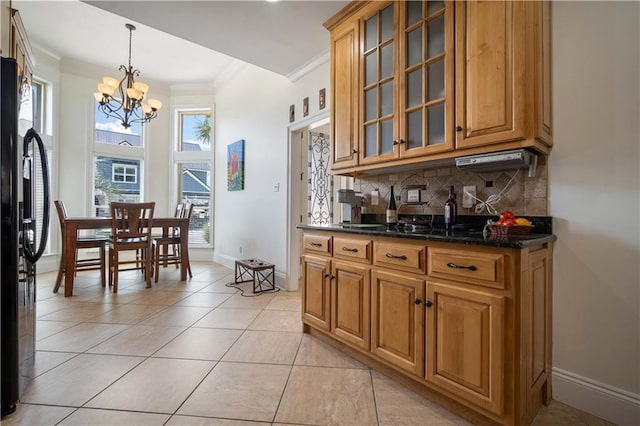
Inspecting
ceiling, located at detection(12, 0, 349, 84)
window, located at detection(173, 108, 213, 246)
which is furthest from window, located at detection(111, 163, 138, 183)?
ceiling, located at detection(12, 0, 349, 84)

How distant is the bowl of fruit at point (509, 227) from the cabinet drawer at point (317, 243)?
105 cm

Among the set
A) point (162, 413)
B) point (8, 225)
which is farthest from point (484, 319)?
point (8, 225)

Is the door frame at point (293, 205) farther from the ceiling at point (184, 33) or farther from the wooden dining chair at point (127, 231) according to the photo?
the wooden dining chair at point (127, 231)

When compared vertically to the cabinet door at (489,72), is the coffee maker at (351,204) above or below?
Answer: below

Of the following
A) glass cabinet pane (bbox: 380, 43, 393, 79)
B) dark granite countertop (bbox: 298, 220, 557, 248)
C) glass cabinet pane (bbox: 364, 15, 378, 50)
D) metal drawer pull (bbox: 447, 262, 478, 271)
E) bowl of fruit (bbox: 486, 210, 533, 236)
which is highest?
glass cabinet pane (bbox: 364, 15, 378, 50)

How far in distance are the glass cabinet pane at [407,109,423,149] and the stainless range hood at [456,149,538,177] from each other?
0.29 m

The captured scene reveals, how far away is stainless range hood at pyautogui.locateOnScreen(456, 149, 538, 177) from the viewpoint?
153 centimetres

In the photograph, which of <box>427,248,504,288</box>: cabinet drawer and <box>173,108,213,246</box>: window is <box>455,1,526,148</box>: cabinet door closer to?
<box>427,248,504,288</box>: cabinet drawer

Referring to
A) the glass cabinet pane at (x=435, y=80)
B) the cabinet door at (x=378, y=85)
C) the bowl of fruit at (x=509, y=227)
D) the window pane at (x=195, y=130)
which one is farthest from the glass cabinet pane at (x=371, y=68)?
the window pane at (x=195, y=130)

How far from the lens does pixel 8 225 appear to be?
144cm

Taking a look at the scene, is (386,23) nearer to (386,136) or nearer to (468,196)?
(386,136)

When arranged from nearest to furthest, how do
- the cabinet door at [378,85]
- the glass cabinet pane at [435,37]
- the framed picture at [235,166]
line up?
the glass cabinet pane at [435,37]
the cabinet door at [378,85]
the framed picture at [235,166]

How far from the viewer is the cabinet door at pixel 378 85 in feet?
6.79

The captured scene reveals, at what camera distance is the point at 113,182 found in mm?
5457
